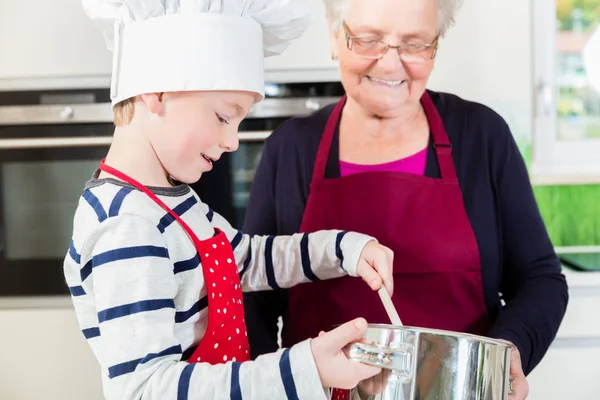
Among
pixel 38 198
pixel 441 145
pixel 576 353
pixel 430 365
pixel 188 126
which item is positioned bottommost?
pixel 576 353

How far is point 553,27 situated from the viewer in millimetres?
1931

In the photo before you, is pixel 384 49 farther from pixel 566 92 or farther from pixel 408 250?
pixel 566 92

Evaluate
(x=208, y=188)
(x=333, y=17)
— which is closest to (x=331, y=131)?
(x=333, y=17)

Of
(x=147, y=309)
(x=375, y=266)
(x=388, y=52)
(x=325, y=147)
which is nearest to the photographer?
(x=147, y=309)

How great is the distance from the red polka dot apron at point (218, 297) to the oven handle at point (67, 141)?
3.19ft

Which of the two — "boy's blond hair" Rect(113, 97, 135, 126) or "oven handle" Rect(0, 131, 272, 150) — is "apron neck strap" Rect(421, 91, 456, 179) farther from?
"oven handle" Rect(0, 131, 272, 150)

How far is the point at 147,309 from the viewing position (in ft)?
2.26

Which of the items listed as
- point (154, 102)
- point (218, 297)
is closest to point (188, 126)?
point (154, 102)

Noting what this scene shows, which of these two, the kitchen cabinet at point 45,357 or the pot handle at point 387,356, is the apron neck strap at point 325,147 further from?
the kitchen cabinet at point 45,357

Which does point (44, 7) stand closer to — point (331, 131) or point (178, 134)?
point (331, 131)

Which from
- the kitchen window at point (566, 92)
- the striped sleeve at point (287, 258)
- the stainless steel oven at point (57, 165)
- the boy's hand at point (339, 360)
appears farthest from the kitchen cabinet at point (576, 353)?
the boy's hand at point (339, 360)

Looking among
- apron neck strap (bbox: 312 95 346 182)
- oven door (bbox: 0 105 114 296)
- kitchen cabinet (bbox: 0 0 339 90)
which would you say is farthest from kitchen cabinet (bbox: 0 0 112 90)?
apron neck strap (bbox: 312 95 346 182)

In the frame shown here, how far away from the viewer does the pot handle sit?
69 centimetres

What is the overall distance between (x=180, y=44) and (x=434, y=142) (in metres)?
0.54
